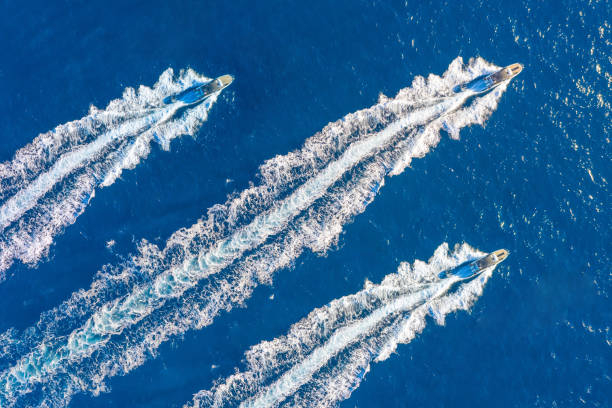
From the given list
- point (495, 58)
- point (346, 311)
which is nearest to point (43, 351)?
point (346, 311)

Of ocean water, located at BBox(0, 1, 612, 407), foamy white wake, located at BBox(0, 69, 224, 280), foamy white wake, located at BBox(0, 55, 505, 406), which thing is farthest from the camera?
foamy white wake, located at BBox(0, 69, 224, 280)

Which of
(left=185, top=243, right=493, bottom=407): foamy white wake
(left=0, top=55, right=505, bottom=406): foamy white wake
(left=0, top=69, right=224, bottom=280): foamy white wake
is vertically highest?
(left=0, top=69, right=224, bottom=280): foamy white wake

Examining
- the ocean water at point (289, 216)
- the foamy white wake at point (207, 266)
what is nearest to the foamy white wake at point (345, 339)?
the ocean water at point (289, 216)

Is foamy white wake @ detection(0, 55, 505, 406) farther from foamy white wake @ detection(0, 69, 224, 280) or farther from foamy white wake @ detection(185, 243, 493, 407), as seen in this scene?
foamy white wake @ detection(0, 69, 224, 280)

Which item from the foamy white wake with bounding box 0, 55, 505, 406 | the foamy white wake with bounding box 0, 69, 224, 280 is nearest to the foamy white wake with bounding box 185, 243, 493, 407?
the foamy white wake with bounding box 0, 55, 505, 406

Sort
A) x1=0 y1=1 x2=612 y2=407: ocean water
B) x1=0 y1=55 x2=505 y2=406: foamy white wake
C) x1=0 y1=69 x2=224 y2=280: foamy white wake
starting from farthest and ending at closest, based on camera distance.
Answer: x1=0 y1=69 x2=224 y2=280: foamy white wake
x1=0 y1=55 x2=505 y2=406: foamy white wake
x1=0 y1=1 x2=612 y2=407: ocean water

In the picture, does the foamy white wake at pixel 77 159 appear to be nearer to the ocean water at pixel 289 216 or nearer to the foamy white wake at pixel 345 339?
the ocean water at pixel 289 216
